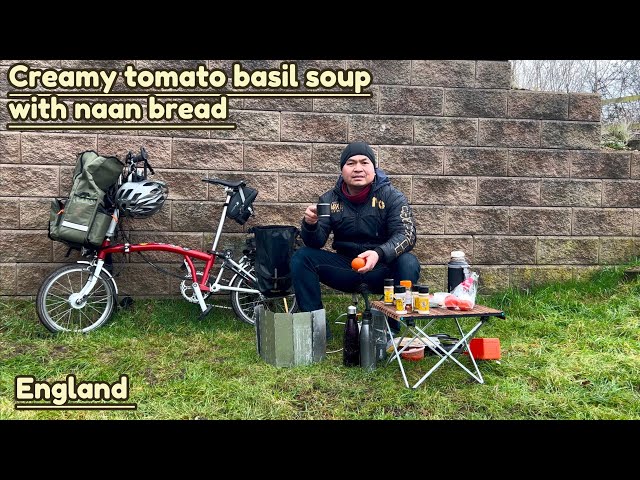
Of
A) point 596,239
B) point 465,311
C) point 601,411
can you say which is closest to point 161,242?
point 465,311

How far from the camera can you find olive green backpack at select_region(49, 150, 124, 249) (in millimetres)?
4785

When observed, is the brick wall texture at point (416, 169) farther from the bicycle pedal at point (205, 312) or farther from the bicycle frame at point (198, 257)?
the bicycle pedal at point (205, 312)

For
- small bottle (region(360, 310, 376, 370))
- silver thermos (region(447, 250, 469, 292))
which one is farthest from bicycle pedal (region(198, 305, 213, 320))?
silver thermos (region(447, 250, 469, 292))

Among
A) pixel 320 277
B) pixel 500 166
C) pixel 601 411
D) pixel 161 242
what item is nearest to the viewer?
pixel 601 411

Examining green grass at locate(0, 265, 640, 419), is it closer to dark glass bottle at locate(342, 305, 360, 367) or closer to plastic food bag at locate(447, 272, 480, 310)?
dark glass bottle at locate(342, 305, 360, 367)

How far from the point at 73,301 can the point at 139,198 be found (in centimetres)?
104

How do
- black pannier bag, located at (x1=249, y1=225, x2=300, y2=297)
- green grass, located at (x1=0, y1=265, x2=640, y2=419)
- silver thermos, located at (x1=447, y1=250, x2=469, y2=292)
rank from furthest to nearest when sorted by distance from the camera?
black pannier bag, located at (x1=249, y1=225, x2=300, y2=297)
silver thermos, located at (x1=447, y1=250, x2=469, y2=292)
green grass, located at (x1=0, y1=265, x2=640, y2=419)

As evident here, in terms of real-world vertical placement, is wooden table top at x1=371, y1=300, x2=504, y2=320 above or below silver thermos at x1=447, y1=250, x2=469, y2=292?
below

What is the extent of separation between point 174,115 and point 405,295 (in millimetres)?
2967

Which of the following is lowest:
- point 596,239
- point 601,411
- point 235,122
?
point 601,411

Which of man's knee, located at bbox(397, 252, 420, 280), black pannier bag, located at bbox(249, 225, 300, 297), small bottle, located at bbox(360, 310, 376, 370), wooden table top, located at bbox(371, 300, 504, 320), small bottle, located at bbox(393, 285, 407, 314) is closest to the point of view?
wooden table top, located at bbox(371, 300, 504, 320)

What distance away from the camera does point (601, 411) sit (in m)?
3.41

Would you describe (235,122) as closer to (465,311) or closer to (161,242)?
(161,242)

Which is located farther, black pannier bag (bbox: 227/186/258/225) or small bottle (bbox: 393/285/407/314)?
black pannier bag (bbox: 227/186/258/225)
